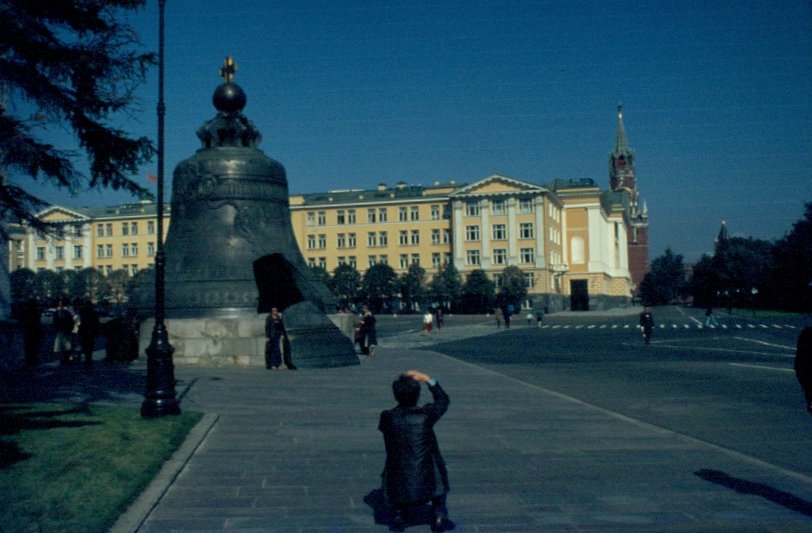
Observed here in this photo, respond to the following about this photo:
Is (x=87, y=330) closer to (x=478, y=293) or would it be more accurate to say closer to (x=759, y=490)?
(x=759, y=490)

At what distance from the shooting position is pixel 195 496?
6660 mm

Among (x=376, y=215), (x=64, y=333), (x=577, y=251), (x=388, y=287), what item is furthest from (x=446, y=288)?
(x=64, y=333)

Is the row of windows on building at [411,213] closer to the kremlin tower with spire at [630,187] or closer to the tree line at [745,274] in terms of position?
the tree line at [745,274]

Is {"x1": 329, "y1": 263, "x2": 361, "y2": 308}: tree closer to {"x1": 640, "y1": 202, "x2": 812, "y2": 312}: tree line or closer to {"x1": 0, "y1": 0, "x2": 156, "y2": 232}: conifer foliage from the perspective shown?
{"x1": 640, "y1": 202, "x2": 812, "y2": 312}: tree line

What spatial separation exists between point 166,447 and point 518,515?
404 centimetres

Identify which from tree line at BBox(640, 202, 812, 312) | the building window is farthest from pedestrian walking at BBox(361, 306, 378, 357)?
the building window

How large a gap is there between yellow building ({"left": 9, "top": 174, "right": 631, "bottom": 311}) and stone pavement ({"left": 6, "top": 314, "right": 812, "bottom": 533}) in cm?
7103

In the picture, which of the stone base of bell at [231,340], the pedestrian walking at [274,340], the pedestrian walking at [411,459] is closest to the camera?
the pedestrian walking at [411,459]

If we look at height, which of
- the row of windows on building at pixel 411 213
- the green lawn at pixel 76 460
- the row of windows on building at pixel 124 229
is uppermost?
the row of windows on building at pixel 411 213

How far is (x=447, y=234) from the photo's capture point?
88.1m

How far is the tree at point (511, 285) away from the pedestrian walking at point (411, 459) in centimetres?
A: 7349

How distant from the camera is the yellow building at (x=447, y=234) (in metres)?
83.9

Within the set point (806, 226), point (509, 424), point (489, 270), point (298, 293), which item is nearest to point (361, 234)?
point (489, 270)

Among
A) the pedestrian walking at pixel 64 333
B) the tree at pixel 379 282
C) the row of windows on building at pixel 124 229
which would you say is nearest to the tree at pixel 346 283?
the tree at pixel 379 282
